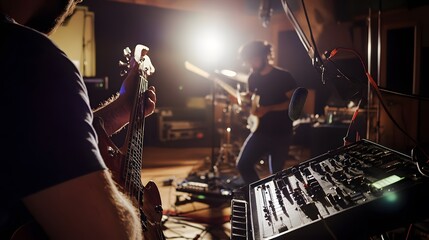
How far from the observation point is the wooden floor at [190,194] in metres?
3.38

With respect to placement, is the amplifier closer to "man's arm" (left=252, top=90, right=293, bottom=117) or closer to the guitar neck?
the guitar neck

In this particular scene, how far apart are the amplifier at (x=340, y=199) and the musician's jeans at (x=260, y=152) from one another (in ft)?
6.40

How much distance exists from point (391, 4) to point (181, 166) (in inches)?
193

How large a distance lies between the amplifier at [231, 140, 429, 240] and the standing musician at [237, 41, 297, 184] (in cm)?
197

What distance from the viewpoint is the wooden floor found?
11.1 feet

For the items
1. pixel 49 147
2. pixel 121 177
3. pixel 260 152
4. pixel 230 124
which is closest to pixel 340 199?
pixel 121 177

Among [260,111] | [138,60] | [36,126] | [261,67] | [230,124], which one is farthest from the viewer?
[230,124]

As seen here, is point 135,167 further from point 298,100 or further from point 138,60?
point 298,100

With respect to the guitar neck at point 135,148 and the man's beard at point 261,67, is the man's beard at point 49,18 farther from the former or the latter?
the man's beard at point 261,67

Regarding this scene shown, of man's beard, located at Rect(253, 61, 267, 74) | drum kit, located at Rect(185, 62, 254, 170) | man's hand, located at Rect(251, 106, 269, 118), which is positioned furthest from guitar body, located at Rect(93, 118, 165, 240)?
drum kit, located at Rect(185, 62, 254, 170)

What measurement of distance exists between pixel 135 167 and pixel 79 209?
2.02 ft

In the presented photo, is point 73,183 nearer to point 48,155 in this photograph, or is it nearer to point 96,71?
point 48,155

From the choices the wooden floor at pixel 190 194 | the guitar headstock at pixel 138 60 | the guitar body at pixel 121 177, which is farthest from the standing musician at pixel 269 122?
the guitar body at pixel 121 177

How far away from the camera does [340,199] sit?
1.05m
